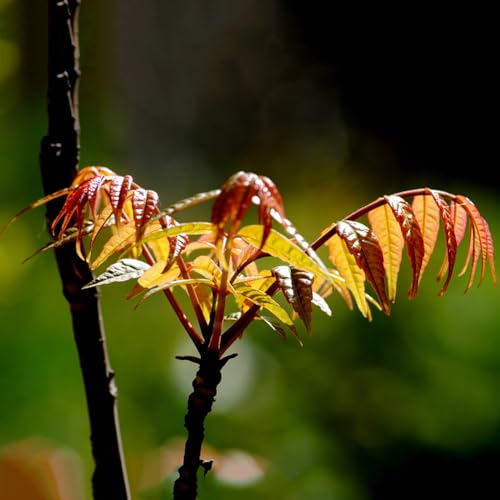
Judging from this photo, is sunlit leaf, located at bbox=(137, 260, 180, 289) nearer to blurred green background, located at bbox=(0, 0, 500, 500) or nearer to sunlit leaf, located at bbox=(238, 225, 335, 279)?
sunlit leaf, located at bbox=(238, 225, 335, 279)

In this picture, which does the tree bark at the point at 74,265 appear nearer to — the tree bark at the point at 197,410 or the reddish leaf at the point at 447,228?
the tree bark at the point at 197,410

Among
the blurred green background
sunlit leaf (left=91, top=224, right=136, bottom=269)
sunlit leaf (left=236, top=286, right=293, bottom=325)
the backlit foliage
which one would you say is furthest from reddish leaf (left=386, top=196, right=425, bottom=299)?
the blurred green background

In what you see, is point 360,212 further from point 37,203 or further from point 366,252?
point 37,203

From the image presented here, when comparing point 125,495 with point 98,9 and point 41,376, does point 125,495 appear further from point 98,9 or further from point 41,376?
point 98,9

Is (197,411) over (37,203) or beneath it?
beneath

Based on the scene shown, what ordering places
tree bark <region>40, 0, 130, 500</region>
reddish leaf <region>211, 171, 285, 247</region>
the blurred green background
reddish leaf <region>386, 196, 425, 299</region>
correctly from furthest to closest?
the blurred green background
tree bark <region>40, 0, 130, 500</region>
reddish leaf <region>386, 196, 425, 299</region>
reddish leaf <region>211, 171, 285, 247</region>

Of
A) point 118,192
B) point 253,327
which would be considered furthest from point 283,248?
point 253,327
